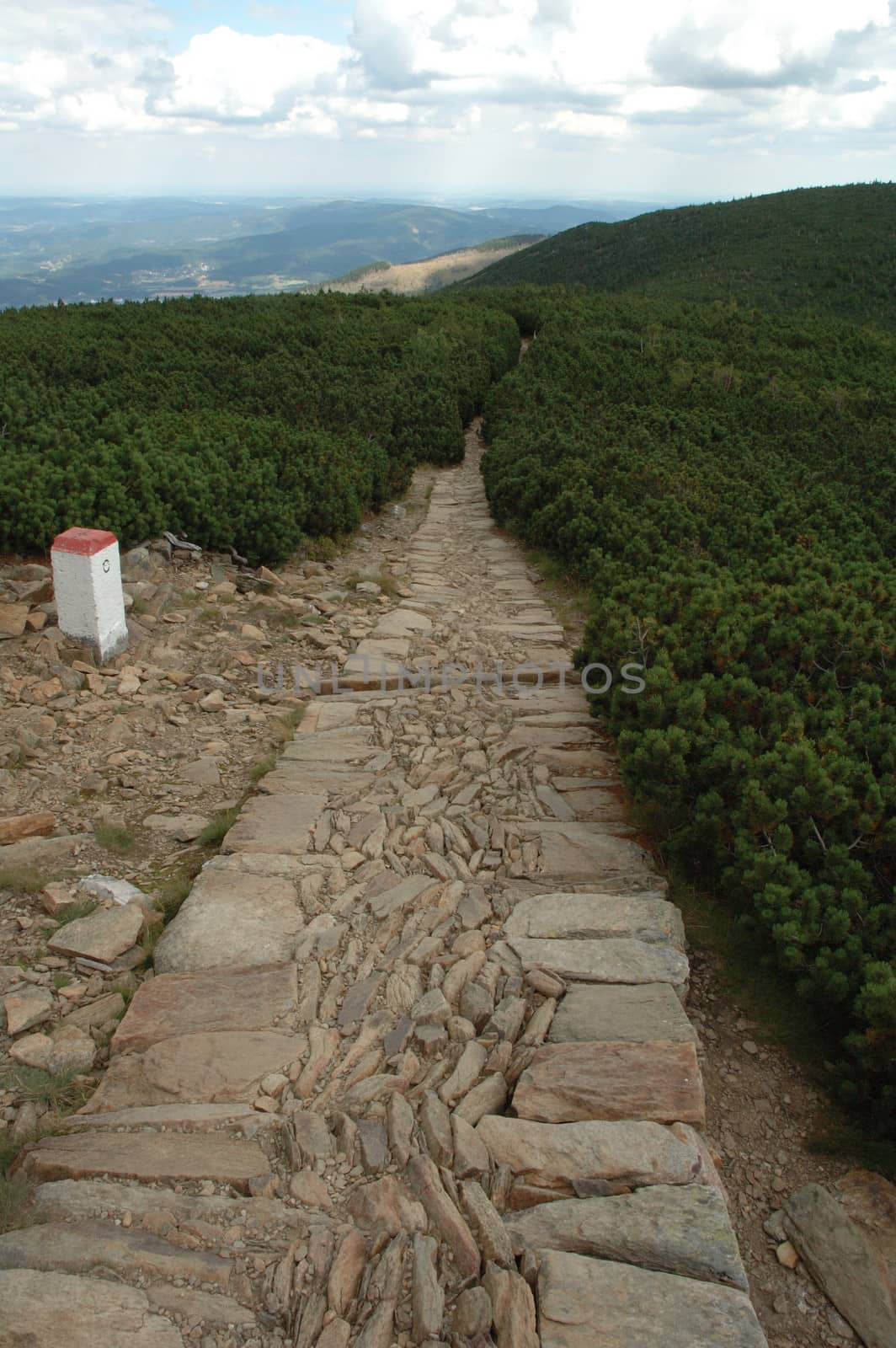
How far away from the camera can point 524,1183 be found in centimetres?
283

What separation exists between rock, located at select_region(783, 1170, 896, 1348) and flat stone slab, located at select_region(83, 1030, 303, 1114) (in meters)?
1.85

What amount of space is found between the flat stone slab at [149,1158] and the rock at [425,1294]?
568 millimetres

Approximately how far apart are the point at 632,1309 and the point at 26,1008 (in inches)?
98.7

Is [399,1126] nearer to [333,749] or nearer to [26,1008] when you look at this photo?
[26,1008]

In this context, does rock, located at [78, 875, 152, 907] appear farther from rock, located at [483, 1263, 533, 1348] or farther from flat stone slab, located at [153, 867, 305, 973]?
rock, located at [483, 1263, 533, 1348]

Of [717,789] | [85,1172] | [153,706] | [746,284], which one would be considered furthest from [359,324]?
[746,284]

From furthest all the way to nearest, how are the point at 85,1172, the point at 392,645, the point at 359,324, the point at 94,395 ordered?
1. the point at 359,324
2. the point at 94,395
3. the point at 392,645
4. the point at 85,1172

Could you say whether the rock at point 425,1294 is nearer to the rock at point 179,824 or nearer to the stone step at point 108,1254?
the stone step at point 108,1254

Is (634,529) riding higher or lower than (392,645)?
higher

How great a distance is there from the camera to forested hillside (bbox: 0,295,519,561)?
26.2 ft

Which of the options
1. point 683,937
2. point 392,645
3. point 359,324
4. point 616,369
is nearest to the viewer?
point 683,937

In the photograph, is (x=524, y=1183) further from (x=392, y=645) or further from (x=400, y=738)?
(x=392, y=645)

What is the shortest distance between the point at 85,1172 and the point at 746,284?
39894 mm

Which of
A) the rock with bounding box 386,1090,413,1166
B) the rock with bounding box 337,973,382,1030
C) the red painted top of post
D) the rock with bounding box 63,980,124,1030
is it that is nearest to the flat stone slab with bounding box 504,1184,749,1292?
the rock with bounding box 386,1090,413,1166
